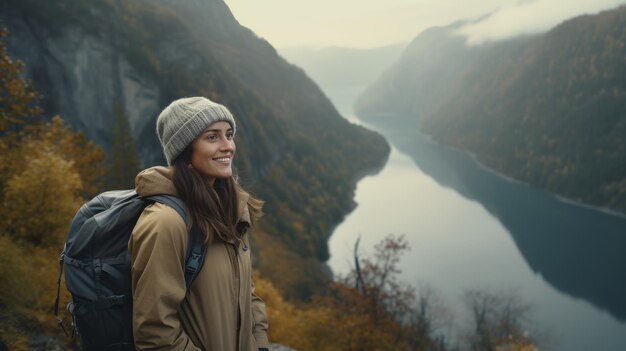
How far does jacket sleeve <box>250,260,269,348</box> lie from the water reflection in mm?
64058

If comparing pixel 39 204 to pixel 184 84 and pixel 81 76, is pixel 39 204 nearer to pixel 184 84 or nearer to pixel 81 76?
pixel 81 76

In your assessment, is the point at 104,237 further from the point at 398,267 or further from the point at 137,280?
the point at 398,267

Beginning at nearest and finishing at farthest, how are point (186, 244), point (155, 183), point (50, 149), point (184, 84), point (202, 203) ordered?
point (186, 244)
point (155, 183)
point (202, 203)
point (50, 149)
point (184, 84)

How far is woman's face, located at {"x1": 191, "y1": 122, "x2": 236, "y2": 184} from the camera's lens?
117 inches

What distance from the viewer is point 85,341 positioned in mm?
2562

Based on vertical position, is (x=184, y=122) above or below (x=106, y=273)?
above

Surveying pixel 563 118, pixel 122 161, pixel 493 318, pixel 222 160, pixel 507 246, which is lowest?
pixel 122 161

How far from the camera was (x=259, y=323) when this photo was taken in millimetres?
3424

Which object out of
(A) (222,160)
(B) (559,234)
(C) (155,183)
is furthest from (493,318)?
(C) (155,183)

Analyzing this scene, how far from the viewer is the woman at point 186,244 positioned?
2398mm

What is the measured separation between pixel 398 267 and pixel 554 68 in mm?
141760

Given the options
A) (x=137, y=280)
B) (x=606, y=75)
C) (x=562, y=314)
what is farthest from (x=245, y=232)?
(x=606, y=75)

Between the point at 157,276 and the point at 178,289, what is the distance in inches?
6.0

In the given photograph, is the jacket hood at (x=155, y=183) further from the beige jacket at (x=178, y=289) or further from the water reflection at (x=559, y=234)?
the water reflection at (x=559, y=234)
